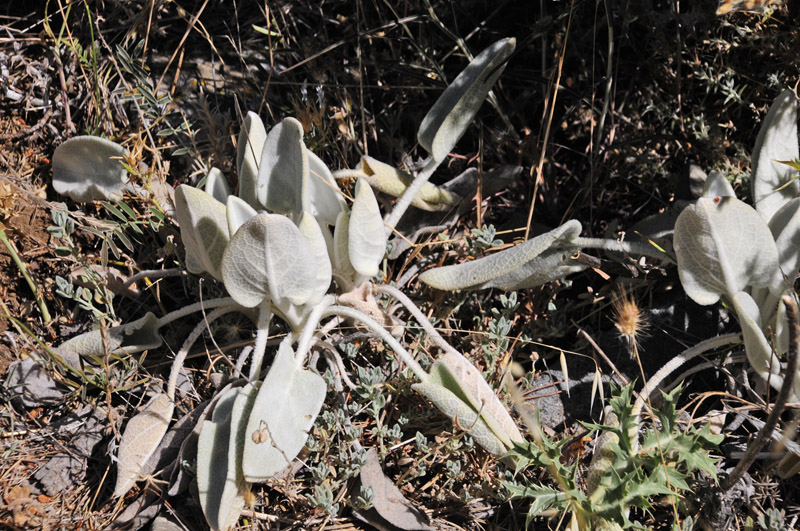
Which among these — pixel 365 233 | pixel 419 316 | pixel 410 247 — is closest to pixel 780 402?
pixel 419 316

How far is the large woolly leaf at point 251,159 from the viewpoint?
5.26 ft

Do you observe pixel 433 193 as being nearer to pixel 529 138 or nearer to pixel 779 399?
pixel 529 138

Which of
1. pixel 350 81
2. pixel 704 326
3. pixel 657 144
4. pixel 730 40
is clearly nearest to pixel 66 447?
pixel 350 81

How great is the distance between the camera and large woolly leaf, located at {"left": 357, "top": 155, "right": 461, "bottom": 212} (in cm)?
172

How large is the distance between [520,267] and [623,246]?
0.23 metres

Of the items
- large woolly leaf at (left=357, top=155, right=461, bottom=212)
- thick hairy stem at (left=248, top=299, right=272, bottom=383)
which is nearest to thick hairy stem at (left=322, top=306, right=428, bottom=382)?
thick hairy stem at (left=248, top=299, right=272, bottom=383)

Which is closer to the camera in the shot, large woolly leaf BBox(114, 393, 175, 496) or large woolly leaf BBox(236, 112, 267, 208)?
large woolly leaf BBox(114, 393, 175, 496)

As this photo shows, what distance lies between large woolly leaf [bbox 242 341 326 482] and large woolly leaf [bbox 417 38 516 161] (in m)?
0.62

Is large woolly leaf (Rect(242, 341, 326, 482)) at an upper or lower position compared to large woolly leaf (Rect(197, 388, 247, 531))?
upper

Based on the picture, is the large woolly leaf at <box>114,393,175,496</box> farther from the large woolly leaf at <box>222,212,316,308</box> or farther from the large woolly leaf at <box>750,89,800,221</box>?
the large woolly leaf at <box>750,89,800,221</box>

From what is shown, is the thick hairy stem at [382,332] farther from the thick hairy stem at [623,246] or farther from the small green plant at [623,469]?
the thick hairy stem at [623,246]

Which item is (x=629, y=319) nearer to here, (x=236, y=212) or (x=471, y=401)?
(x=471, y=401)

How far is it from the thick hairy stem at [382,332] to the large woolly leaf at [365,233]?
0.09 meters

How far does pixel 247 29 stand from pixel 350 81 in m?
0.36
